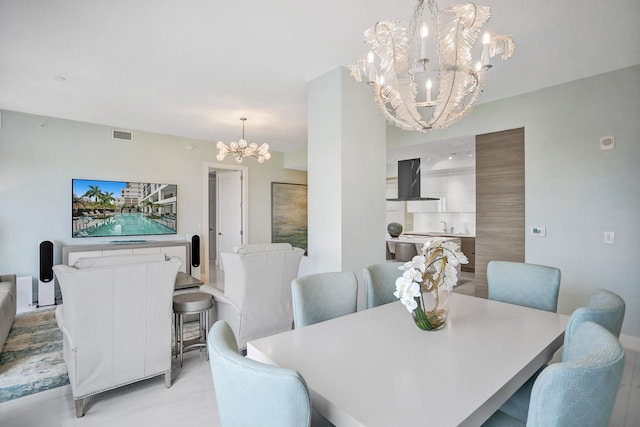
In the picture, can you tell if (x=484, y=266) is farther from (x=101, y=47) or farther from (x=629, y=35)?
(x=101, y=47)

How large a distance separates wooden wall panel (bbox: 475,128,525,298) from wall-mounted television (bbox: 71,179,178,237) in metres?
5.03

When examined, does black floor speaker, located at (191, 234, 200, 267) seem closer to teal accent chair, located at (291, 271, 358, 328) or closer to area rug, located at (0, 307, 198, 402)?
area rug, located at (0, 307, 198, 402)

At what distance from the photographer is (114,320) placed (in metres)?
2.13

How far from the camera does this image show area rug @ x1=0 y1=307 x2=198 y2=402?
2.38 meters

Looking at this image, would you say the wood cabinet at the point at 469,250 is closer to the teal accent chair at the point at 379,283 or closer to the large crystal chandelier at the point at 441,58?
the teal accent chair at the point at 379,283

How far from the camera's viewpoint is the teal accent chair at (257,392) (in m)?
0.77

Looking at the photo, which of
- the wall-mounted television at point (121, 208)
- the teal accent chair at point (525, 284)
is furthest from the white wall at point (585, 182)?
the wall-mounted television at point (121, 208)

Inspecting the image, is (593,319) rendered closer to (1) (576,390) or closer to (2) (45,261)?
(1) (576,390)

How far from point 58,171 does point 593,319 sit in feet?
20.3

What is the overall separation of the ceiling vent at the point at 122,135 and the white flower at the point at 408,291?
556 centimetres

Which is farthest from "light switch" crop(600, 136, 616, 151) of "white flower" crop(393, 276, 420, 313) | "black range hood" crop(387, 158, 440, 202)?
"black range hood" crop(387, 158, 440, 202)

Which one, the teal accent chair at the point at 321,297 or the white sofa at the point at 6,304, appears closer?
the teal accent chair at the point at 321,297

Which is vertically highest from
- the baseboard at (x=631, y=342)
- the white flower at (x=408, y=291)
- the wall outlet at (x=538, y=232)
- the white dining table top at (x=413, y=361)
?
the wall outlet at (x=538, y=232)

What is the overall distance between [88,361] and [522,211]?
14.4 ft
